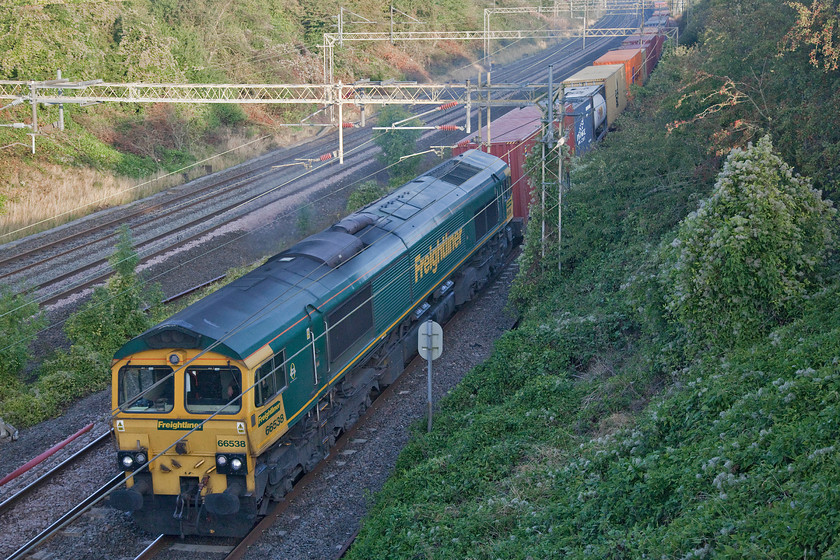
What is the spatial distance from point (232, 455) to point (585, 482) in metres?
5.05

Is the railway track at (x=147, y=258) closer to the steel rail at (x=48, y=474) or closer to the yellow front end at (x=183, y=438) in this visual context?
the yellow front end at (x=183, y=438)

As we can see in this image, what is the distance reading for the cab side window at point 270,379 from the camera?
36.2 feet

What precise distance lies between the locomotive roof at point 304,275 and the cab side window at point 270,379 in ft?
1.22

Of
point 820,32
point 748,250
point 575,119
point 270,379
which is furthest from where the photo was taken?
point 575,119

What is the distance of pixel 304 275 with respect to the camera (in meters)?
13.6

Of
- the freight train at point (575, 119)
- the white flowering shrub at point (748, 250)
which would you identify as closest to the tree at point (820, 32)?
the white flowering shrub at point (748, 250)

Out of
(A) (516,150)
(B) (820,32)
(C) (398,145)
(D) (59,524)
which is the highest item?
(B) (820,32)

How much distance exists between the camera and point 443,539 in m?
10.0

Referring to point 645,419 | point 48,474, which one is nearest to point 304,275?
point 48,474

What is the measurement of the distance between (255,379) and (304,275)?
9.98ft

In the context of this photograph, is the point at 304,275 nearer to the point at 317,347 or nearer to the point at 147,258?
the point at 317,347

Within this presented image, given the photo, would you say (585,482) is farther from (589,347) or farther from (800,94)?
(800,94)

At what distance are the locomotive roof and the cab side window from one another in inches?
14.6

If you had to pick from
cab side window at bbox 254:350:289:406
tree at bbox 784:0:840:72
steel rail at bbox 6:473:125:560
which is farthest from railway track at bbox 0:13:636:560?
tree at bbox 784:0:840:72
